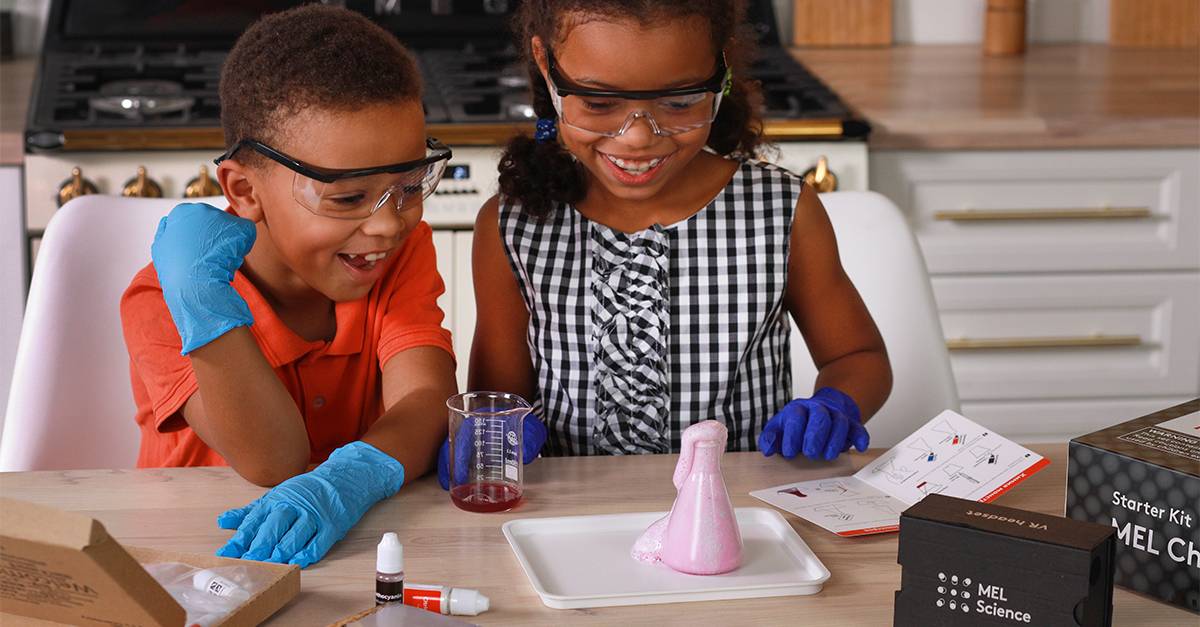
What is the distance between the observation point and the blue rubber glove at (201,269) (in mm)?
1062

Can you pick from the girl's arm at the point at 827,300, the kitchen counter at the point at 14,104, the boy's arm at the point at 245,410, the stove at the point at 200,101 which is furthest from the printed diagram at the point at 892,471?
the kitchen counter at the point at 14,104

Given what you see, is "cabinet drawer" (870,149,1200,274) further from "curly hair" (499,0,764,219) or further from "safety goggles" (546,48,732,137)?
"safety goggles" (546,48,732,137)

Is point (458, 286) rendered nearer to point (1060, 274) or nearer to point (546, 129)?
point (546, 129)

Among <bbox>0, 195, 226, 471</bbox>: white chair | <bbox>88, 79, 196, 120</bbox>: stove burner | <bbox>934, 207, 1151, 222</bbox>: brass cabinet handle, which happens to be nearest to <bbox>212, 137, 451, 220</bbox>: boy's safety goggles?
<bbox>0, 195, 226, 471</bbox>: white chair

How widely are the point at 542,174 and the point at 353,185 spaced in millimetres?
373

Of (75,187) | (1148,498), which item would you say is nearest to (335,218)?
(1148,498)

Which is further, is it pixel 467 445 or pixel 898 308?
pixel 898 308

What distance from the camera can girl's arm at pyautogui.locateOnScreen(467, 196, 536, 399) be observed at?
147cm

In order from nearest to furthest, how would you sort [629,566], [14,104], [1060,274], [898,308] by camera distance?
[629,566], [898,308], [14,104], [1060,274]

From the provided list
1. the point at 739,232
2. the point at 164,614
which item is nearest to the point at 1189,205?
the point at 739,232

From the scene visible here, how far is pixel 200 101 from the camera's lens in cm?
217

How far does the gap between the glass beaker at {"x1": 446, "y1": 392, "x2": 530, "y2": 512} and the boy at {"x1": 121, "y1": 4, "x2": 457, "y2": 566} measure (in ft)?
0.21

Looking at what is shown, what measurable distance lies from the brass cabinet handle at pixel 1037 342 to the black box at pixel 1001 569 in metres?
1.59

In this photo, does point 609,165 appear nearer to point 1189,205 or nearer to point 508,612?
point 508,612
